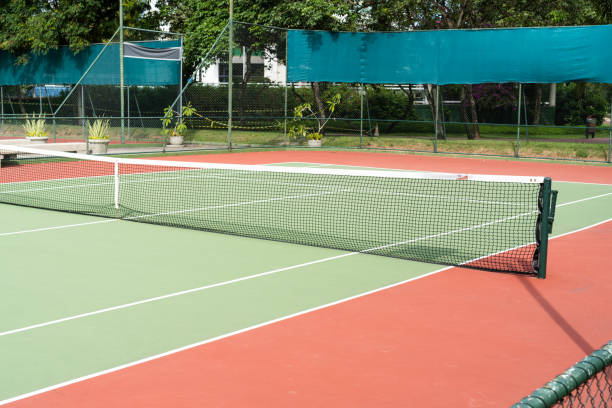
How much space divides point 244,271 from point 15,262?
2.30 metres

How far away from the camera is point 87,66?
23828 millimetres

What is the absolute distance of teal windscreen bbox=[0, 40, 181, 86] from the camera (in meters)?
20.8

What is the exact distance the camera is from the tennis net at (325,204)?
796 centimetres

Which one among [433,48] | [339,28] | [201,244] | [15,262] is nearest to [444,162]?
[433,48]

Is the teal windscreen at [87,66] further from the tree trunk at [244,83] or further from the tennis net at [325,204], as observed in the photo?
the tennis net at [325,204]

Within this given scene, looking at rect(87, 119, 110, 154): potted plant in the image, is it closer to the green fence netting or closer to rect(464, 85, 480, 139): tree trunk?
rect(464, 85, 480, 139): tree trunk

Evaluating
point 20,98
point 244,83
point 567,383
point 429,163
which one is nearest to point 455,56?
point 429,163

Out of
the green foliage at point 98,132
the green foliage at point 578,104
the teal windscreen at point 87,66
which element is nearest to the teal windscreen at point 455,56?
the teal windscreen at point 87,66

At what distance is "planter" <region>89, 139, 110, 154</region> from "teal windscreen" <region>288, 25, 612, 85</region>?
21.1 ft

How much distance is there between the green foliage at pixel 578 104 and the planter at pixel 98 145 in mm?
23755

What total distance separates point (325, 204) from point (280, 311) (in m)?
5.73

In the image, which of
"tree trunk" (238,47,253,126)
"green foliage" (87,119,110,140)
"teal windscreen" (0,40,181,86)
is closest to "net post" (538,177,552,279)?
"green foliage" (87,119,110,140)

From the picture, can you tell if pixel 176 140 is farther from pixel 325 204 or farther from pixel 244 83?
pixel 325 204

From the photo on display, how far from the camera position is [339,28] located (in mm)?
21625
